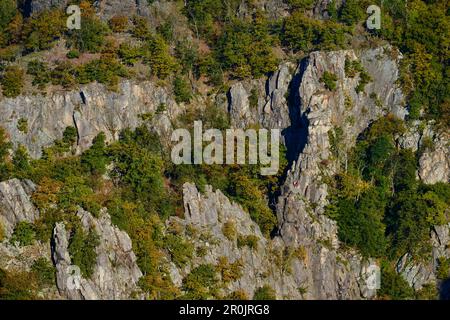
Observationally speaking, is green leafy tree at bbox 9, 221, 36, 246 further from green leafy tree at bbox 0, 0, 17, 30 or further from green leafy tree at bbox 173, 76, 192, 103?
green leafy tree at bbox 0, 0, 17, 30

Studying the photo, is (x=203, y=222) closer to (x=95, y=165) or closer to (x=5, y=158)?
(x=95, y=165)

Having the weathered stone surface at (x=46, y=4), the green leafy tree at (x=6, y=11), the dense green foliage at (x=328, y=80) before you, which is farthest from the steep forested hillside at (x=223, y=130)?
the green leafy tree at (x=6, y=11)

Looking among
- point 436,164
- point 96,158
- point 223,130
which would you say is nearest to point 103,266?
point 96,158

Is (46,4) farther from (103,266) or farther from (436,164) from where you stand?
(436,164)

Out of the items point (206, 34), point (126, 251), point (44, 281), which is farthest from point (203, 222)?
point (206, 34)

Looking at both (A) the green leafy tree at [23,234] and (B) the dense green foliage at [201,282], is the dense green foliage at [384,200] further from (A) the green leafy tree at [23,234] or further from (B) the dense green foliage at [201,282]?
(A) the green leafy tree at [23,234]

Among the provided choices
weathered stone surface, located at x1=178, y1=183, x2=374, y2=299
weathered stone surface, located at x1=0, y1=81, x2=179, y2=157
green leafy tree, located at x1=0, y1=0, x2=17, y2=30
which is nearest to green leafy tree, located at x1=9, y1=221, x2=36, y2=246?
weathered stone surface, located at x1=0, y1=81, x2=179, y2=157
